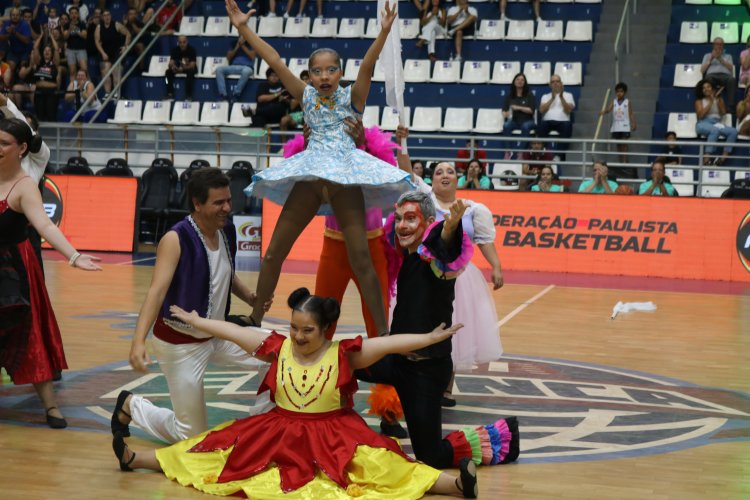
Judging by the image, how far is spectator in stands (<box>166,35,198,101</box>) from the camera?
18.4 meters

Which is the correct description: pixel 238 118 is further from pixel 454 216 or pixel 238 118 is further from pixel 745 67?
pixel 454 216

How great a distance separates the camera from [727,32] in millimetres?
17672

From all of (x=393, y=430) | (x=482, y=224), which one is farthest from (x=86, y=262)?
(x=482, y=224)

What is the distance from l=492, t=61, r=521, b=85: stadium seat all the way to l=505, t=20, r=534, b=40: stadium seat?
27.2 inches

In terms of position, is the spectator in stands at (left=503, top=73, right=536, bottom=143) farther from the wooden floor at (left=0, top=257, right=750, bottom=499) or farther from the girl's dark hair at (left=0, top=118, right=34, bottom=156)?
the girl's dark hair at (left=0, top=118, right=34, bottom=156)

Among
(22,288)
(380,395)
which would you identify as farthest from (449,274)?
(22,288)

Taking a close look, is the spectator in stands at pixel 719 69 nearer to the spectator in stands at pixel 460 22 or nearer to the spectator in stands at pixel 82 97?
the spectator in stands at pixel 460 22

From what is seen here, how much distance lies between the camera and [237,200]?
16047 millimetres

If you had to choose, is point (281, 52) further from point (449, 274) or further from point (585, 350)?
point (449, 274)

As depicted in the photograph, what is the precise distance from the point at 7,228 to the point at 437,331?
2543 millimetres

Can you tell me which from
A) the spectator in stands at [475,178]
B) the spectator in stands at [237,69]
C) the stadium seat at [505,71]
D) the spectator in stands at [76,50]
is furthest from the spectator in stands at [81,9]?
the spectator in stands at [475,178]

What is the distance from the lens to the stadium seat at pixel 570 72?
1755 cm

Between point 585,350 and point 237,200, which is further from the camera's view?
point 237,200

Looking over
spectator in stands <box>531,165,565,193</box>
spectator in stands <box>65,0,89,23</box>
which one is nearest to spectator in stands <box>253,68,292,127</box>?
spectator in stands <box>531,165,565,193</box>
